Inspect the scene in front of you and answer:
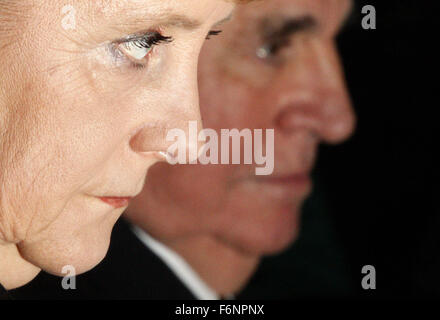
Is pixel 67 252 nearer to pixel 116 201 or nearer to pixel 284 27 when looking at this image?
pixel 116 201

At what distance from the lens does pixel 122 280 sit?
2.41 ft

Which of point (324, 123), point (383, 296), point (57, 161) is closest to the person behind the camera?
point (57, 161)

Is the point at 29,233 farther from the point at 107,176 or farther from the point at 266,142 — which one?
the point at 266,142

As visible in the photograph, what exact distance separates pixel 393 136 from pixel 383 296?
0.32 m

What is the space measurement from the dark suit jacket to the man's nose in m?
0.31

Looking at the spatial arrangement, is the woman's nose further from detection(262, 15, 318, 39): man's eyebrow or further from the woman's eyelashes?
detection(262, 15, 318, 39): man's eyebrow

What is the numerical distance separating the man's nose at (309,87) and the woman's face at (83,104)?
52 cm

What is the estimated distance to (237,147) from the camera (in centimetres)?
96

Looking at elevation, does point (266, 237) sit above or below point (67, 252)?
below

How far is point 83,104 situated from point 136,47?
52 mm

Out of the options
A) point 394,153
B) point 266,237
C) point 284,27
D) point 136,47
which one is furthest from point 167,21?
point 394,153

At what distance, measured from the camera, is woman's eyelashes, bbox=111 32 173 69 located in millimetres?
462

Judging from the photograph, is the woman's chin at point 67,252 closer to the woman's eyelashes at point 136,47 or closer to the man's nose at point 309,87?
the woman's eyelashes at point 136,47
